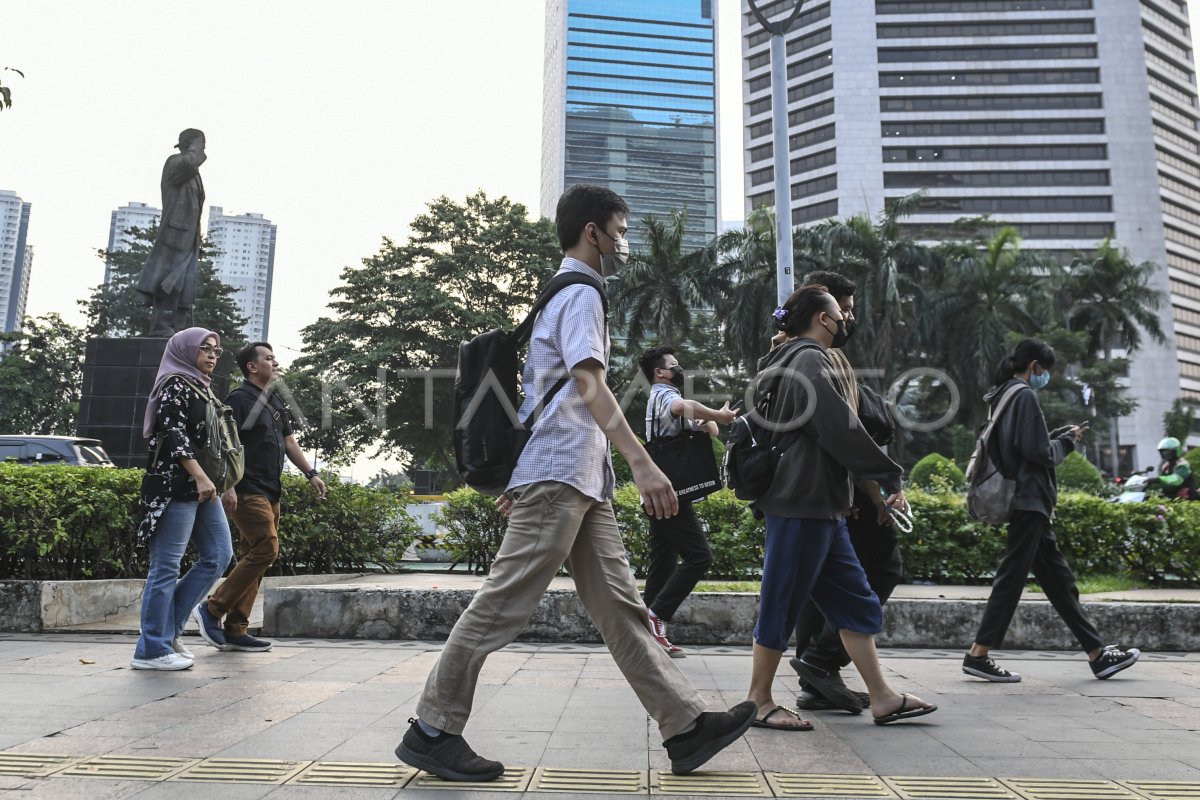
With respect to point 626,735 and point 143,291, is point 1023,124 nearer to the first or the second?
point 143,291

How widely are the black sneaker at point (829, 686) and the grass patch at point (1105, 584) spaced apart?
4.17 meters

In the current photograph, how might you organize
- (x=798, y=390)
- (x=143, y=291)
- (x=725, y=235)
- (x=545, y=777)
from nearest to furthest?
(x=545, y=777) < (x=798, y=390) < (x=143, y=291) < (x=725, y=235)

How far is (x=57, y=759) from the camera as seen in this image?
2693mm

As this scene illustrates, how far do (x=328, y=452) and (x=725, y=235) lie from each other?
1831 cm

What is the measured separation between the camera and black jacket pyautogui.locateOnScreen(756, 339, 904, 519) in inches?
129

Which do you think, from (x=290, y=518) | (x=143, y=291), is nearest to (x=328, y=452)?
(x=143, y=291)

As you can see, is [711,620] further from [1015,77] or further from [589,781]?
[1015,77]

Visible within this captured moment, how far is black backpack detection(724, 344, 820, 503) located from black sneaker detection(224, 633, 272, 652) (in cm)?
318

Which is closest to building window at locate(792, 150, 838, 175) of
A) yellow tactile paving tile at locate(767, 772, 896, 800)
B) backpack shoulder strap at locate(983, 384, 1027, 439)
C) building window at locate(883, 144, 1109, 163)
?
building window at locate(883, 144, 1109, 163)

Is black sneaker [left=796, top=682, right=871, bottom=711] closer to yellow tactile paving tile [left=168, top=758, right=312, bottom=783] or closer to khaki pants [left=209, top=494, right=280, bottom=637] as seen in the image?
yellow tactile paving tile [left=168, top=758, right=312, bottom=783]

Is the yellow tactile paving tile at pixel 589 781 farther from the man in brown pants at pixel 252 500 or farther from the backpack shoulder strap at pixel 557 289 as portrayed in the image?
the man in brown pants at pixel 252 500

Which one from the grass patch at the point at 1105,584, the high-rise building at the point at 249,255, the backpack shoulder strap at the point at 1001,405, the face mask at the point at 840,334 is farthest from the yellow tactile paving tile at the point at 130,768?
the high-rise building at the point at 249,255

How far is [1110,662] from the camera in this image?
457 centimetres

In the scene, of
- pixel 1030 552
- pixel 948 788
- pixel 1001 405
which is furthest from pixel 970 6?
pixel 948 788
